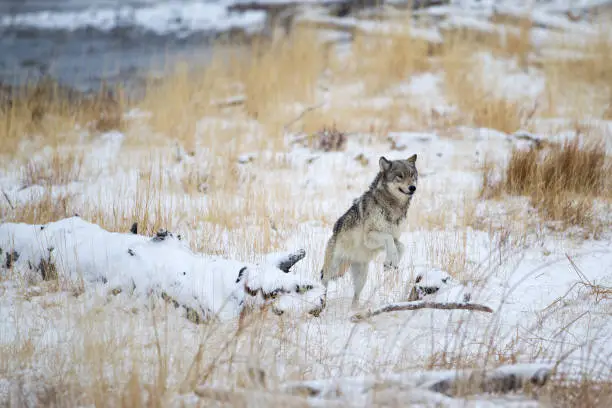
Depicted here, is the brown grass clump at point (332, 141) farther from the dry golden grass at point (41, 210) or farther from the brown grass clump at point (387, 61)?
the dry golden grass at point (41, 210)

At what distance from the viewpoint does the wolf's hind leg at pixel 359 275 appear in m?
4.44

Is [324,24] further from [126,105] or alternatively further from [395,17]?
[126,105]

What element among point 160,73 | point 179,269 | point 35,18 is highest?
point 35,18

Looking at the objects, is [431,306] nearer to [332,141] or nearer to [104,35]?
[332,141]

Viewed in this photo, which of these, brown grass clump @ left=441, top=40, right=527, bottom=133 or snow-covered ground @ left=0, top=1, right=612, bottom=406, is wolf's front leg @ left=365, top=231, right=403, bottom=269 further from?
brown grass clump @ left=441, top=40, right=527, bottom=133

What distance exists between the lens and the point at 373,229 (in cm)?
461

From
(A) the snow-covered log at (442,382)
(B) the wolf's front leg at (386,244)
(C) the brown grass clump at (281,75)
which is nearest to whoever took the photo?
(A) the snow-covered log at (442,382)

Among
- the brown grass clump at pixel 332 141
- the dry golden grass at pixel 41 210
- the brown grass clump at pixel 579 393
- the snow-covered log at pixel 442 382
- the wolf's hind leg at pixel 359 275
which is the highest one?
the brown grass clump at pixel 332 141

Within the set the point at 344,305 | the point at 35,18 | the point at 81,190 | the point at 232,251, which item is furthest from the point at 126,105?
the point at 35,18

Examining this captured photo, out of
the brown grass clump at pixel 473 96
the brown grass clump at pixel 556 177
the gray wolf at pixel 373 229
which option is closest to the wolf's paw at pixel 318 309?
the gray wolf at pixel 373 229

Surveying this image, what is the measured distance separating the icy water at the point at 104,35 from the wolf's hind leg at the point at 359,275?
9.22 m

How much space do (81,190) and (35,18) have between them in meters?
13.8

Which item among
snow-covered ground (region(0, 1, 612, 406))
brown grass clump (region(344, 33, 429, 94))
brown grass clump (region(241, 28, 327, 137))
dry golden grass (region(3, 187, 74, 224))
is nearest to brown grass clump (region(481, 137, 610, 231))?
snow-covered ground (region(0, 1, 612, 406))

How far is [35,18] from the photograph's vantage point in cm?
1794
